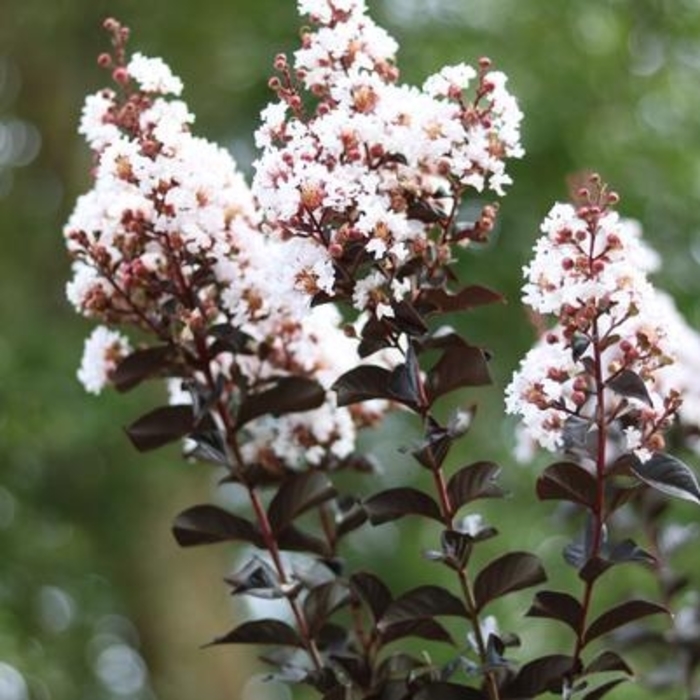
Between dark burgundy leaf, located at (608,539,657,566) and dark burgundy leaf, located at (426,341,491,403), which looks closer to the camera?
dark burgundy leaf, located at (608,539,657,566)

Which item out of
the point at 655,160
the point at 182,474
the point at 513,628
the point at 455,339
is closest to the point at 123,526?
the point at 182,474

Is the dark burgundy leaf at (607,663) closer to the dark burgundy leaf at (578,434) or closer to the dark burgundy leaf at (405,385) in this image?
the dark burgundy leaf at (578,434)

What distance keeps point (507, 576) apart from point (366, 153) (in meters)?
0.56

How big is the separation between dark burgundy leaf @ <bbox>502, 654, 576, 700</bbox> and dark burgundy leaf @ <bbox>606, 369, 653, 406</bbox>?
338 mm

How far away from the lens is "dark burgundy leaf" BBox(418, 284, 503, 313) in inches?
67.3

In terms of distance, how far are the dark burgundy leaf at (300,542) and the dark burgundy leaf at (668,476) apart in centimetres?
60

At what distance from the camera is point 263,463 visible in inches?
79.1

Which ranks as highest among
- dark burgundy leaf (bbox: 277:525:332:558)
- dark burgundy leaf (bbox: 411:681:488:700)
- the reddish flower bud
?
the reddish flower bud

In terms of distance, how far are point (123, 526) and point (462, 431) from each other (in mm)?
4601

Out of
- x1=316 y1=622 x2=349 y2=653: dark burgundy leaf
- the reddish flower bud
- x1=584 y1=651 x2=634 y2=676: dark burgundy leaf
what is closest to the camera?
x1=584 y1=651 x2=634 y2=676: dark burgundy leaf

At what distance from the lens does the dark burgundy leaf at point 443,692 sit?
1603 mm

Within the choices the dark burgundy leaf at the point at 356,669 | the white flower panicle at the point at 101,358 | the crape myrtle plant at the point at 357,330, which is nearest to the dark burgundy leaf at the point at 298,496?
the crape myrtle plant at the point at 357,330

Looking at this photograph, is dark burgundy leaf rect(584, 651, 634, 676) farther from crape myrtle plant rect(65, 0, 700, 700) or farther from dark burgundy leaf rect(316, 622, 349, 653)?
dark burgundy leaf rect(316, 622, 349, 653)

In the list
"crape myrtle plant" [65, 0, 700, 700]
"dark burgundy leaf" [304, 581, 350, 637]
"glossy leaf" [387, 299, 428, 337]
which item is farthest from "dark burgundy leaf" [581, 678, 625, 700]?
"glossy leaf" [387, 299, 428, 337]
